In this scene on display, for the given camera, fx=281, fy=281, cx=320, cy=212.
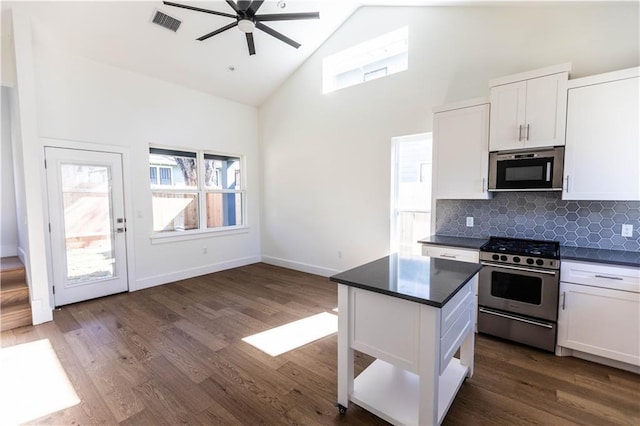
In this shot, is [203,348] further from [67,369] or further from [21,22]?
[21,22]

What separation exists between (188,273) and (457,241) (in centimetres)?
439

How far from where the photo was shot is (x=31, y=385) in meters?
2.24

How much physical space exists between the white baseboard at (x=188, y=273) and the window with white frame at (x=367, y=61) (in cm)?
373

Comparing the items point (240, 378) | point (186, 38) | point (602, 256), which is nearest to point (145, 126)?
point (186, 38)

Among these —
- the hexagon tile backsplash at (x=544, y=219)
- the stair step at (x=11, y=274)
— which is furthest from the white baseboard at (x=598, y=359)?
the stair step at (x=11, y=274)

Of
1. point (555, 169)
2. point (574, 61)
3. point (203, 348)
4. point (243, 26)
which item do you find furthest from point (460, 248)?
point (243, 26)

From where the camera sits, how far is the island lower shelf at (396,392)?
5.85 feet

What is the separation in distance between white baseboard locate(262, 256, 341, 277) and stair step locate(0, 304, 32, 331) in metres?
3.61

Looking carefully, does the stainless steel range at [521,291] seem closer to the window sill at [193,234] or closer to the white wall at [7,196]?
the window sill at [193,234]

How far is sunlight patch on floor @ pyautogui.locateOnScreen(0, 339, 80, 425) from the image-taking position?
197 cm

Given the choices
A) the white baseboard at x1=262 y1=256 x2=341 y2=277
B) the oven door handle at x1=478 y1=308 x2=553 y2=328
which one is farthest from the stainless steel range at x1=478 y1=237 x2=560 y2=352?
the white baseboard at x1=262 y1=256 x2=341 y2=277

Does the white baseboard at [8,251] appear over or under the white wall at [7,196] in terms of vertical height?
Answer: under

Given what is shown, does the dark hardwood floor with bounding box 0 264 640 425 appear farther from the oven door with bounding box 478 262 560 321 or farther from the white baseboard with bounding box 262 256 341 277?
the white baseboard with bounding box 262 256 341 277

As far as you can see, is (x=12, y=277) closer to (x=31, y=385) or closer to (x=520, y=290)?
(x=31, y=385)
